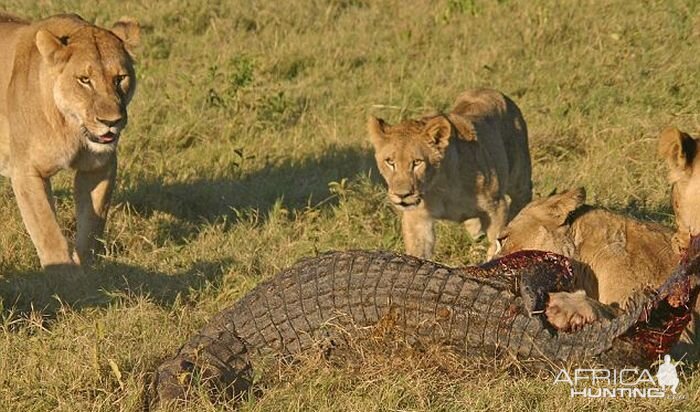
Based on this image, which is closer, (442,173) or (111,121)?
(111,121)

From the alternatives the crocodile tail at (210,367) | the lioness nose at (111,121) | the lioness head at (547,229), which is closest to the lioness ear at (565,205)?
the lioness head at (547,229)

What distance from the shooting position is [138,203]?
7.74 m

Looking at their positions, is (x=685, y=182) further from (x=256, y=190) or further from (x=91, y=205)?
(x=256, y=190)

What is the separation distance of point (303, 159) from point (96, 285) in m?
2.70

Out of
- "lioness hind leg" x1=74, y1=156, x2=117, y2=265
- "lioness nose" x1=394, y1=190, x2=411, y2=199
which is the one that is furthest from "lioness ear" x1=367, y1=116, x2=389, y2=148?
"lioness hind leg" x1=74, y1=156, x2=117, y2=265

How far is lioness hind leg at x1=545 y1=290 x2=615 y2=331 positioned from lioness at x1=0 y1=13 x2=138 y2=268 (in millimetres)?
2859

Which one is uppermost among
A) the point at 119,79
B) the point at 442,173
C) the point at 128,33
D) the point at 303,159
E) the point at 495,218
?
the point at 128,33

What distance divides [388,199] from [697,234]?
2.76 meters

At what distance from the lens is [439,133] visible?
7105mm

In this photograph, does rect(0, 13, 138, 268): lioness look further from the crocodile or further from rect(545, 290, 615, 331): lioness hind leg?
rect(545, 290, 615, 331): lioness hind leg

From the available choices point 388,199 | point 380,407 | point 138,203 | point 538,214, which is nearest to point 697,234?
point 538,214

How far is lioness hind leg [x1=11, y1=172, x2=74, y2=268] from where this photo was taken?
6609 millimetres

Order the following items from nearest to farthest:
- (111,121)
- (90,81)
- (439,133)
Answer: (111,121)
(90,81)
(439,133)

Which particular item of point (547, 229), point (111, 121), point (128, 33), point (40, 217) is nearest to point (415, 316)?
point (547, 229)
